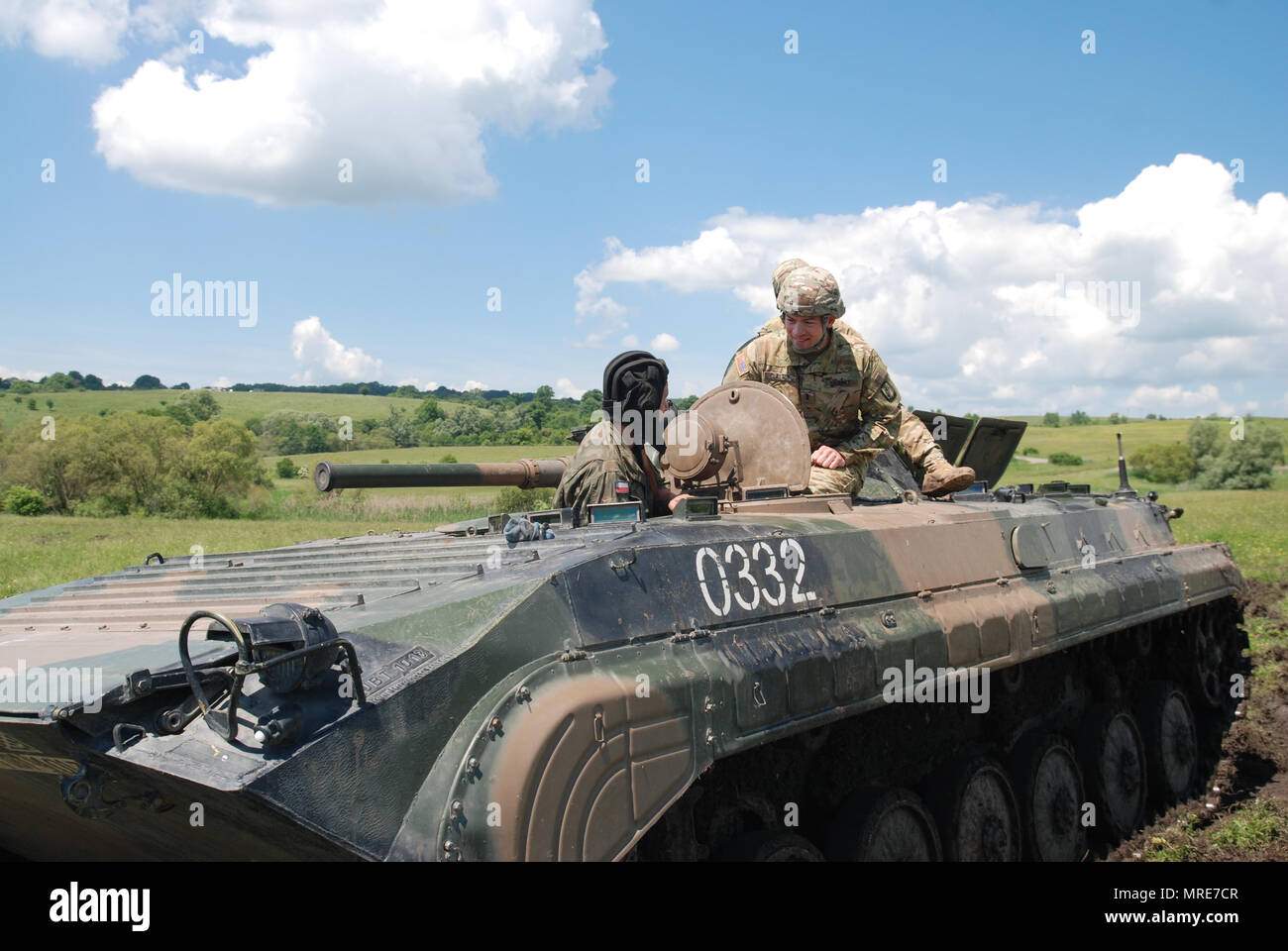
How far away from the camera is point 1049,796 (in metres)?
6.84

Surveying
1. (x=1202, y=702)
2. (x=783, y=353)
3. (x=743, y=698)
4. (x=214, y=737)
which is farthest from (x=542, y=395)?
(x=214, y=737)

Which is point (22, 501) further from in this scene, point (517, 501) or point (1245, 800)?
point (1245, 800)

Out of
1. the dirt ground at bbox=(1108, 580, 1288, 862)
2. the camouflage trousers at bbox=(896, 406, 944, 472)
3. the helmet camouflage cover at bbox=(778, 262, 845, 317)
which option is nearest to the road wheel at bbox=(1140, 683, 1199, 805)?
the dirt ground at bbox=(1108, 580, 1288, 862)

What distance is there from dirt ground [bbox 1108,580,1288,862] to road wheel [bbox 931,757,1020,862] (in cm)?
134

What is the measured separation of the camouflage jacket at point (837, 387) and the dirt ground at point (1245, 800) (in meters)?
3.21

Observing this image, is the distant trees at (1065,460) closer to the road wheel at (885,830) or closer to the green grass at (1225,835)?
the green grass at (1225,835)

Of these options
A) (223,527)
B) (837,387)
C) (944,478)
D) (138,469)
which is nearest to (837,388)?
(837,387)

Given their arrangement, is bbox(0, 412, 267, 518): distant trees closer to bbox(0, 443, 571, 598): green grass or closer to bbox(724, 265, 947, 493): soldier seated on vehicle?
bbox(0, 443, 571, 598): green grass

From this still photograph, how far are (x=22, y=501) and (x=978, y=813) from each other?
31.2m

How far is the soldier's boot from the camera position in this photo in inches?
282

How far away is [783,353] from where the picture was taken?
713 cm
